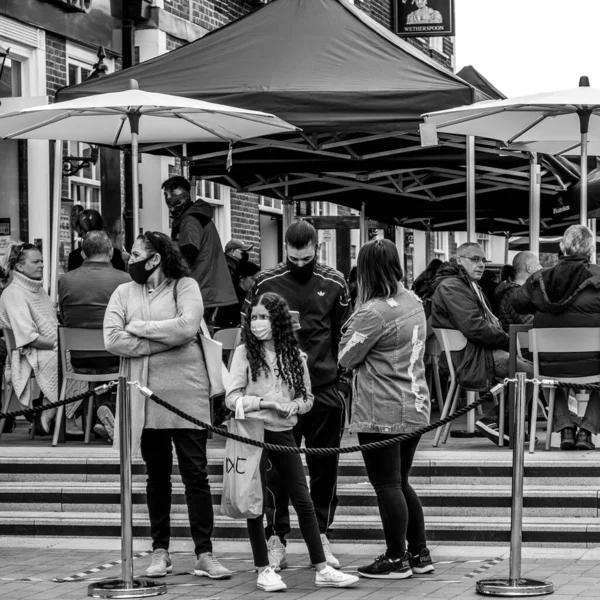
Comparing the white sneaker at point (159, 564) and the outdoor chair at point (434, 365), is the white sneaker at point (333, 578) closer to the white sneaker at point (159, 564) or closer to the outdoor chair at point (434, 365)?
the white sneaker at point (159, 564)

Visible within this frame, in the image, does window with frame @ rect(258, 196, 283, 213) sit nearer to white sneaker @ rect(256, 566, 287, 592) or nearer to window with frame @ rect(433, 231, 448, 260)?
window with frame @ rect(433, 231, 448, 260)

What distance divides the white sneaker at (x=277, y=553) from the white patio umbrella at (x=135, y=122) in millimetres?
3411

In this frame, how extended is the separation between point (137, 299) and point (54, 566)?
165 cm

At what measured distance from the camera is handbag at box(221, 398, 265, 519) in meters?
6.82

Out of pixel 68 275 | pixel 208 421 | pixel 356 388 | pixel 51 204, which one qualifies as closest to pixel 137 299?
pixel 208 421

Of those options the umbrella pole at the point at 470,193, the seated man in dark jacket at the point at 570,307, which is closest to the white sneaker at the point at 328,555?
the seated man in dark jacket at the point at 570,307

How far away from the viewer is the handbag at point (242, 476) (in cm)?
682

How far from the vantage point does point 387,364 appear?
281 inches

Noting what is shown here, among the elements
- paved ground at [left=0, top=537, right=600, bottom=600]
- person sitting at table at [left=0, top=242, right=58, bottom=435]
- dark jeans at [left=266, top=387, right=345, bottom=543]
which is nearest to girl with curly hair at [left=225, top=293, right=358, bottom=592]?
paved ground at [left=0, top=537, right=600, bottom=600]

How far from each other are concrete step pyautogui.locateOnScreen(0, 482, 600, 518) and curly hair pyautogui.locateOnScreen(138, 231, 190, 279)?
1.91 meters

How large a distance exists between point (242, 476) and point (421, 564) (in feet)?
3.89

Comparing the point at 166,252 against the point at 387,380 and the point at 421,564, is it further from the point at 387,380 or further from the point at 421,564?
the point at 421,564

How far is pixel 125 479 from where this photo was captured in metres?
7.04

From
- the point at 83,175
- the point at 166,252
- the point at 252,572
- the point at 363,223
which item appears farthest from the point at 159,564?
the point at 363,223
